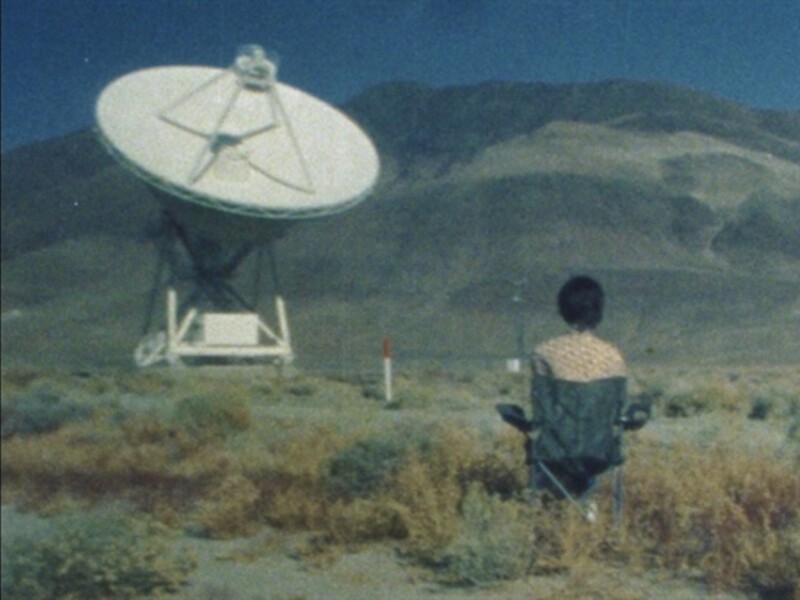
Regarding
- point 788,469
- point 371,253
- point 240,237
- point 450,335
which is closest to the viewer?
point 788,469

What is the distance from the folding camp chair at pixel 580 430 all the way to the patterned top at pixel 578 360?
3.6 inches

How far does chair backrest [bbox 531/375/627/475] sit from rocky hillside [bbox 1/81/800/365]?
10685 mm

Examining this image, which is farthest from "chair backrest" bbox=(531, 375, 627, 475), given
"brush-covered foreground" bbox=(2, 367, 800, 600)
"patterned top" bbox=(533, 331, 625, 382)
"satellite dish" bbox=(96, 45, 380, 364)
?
"satellite dish" bbox=(96, 45, 380, 364)

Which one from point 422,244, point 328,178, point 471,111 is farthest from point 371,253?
point 328,178

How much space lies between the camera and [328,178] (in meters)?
19.5

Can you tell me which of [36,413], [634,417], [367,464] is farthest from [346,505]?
[36,413]

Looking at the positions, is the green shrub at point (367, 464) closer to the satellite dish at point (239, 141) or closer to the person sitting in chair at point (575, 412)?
the person sitting in chair at point (575, 412)

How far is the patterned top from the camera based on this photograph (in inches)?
265

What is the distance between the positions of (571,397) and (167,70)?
5222mm

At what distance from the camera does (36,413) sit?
3.49 metres

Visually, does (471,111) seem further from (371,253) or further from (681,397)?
(681,397)

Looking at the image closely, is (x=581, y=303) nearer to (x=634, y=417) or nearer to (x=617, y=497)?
(x=634, y=417)

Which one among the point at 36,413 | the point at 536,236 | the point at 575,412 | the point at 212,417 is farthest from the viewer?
the point at 536,236

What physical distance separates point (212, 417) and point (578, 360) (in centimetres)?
278
